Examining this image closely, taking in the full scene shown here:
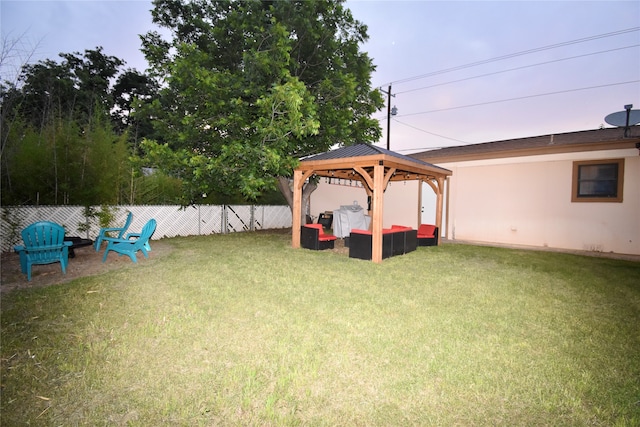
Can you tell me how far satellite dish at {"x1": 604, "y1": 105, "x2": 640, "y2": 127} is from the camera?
307 inches

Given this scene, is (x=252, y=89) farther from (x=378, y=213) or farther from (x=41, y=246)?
(x=41, y=246)

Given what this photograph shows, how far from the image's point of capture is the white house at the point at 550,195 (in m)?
7.96

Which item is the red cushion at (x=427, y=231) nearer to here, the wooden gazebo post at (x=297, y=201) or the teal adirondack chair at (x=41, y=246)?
the wooden gazebo post at (x=297, y=201)

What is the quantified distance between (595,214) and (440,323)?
8.53m

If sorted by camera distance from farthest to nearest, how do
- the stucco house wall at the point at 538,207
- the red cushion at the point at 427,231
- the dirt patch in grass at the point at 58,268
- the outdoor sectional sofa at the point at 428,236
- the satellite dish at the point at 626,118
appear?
the red cushion at the point at 427,231, the outdoor sectional sofa at the point at 428,236, the stucco house wall at the point at 538,207, the satellite dish at the point at 626,118, the dirt patch in grass at the point at 58,268

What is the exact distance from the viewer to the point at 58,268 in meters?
5.30

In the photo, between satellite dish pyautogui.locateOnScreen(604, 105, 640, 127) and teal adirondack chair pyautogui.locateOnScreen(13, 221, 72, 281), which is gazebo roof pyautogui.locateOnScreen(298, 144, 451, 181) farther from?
teal adirondack chair pyautogui.locateOnScreen(13, 221, 72, 281)

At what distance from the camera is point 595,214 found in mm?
8297

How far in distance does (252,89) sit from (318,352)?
6.60m

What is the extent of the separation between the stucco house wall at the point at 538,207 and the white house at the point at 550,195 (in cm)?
2

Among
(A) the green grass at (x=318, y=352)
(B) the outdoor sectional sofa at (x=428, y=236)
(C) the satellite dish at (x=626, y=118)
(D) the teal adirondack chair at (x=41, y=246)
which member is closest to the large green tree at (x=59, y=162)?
(D) the teal adirondack chair at (x=41, y=246)

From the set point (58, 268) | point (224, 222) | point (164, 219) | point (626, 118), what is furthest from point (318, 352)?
point (626, 118)

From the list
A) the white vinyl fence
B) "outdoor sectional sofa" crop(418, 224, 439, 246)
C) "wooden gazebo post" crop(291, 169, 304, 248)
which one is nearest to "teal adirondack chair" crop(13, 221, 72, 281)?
the white vinyl fence

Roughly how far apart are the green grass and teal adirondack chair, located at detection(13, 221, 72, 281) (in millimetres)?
833
